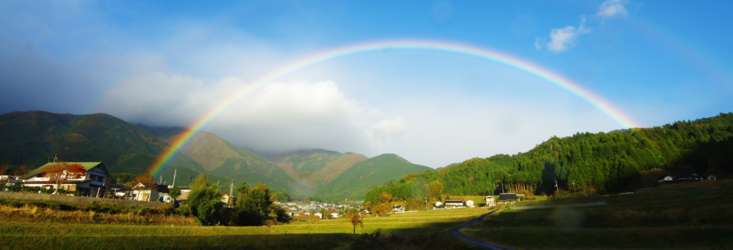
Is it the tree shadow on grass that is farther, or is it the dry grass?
the dry grass

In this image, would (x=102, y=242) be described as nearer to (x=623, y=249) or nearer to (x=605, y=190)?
(x=623, y=249)

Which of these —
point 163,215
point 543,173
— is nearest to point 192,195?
point 163,215

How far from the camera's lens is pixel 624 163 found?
130 meters

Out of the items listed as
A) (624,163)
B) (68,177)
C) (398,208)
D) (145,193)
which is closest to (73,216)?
(68,177)

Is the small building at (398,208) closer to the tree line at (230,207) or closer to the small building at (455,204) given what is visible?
the small building at (455,204)

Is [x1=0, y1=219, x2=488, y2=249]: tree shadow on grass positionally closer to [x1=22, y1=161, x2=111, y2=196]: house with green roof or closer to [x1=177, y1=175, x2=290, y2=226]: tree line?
[x1=177, y1=175, x2=290, y2=226]: tree line

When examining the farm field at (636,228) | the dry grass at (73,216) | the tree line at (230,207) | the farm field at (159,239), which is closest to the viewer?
the farm field at (159,239)

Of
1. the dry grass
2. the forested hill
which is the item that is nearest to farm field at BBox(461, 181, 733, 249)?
the dry grass

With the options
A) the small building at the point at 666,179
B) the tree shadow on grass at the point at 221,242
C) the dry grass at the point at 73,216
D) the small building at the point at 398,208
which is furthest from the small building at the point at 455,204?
the dry grass at the point at 73,216

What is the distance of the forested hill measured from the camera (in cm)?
12262

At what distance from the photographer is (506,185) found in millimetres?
187000

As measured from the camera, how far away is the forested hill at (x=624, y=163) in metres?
123

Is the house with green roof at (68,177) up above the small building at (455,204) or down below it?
above

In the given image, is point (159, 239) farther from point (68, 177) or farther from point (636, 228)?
point (68, 177)
